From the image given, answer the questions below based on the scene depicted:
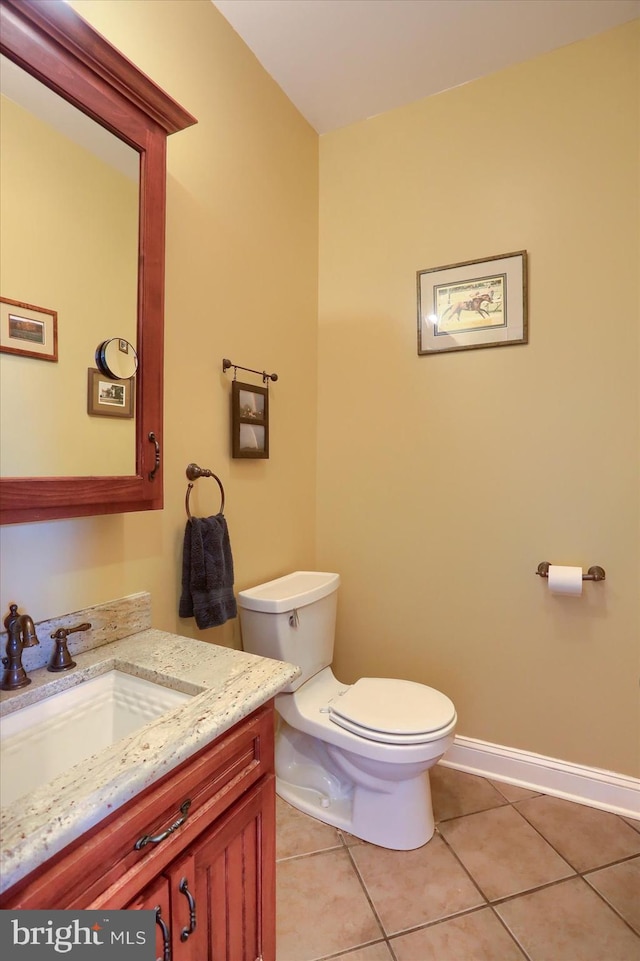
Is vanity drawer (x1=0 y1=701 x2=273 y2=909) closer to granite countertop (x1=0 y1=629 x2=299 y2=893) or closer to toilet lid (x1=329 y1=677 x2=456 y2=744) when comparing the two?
granite countertop (x1=0 y1=629 x2=299 y2=893)

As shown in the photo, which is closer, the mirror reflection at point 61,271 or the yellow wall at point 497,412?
the mirror reflection at point 61,271

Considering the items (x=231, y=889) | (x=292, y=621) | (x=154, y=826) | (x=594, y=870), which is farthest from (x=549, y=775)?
(x=154, y=826)

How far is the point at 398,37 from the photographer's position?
1.72 metres

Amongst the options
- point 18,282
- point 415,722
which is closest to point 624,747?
point 415,722

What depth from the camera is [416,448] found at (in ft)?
6.76

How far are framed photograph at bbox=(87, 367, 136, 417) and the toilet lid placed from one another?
3.94ft

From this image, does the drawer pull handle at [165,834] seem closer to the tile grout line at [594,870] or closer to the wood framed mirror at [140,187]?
the wood framed mirror at [140,187]

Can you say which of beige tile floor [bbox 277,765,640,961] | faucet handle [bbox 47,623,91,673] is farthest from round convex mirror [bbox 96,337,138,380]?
beige tile floor [bbox 277,765,640,961]

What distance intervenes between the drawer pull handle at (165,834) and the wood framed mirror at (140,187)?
2.03 feet

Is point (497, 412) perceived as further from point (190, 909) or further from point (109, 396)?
point (190, 909)

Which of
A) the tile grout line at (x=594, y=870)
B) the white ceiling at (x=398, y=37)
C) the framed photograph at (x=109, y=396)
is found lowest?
the tile grout line at (x=594, y=870)

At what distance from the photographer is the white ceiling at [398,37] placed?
1.60 meters

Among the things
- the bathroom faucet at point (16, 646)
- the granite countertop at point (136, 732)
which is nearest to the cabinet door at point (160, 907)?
the granite countertop at point (136, 732)

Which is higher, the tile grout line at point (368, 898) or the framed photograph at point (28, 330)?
the framed photograph at point (28, 330)
